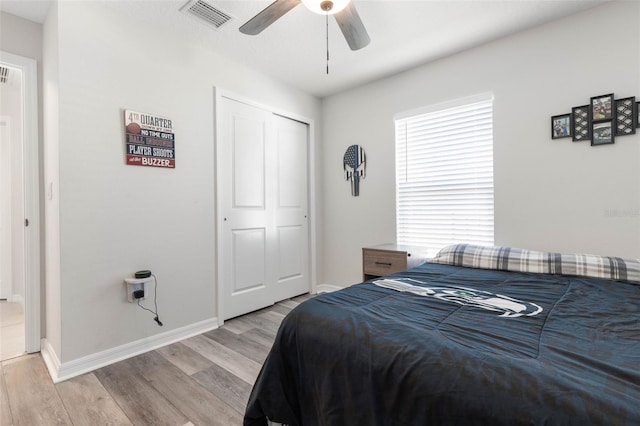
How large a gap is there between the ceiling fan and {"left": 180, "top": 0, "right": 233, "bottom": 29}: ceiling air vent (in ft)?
1.55

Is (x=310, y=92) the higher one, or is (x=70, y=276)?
(x=310, y=92)

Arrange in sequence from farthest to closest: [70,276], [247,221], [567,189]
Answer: [247,221] < [567,189] < [70,276]

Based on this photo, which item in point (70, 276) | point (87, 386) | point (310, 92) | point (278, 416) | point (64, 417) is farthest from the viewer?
point (310, 92)

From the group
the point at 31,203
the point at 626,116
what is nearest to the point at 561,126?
the point at 626,116

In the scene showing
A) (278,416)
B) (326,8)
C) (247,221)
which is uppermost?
(326,8)

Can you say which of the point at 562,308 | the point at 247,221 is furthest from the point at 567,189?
the point at 247,221

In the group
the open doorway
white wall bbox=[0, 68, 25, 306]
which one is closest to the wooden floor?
the open doorway

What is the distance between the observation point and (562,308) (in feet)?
4.14

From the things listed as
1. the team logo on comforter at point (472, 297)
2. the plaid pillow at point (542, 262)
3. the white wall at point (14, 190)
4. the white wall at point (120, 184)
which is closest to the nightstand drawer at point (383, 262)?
the plaid pillow at point (542, 262)

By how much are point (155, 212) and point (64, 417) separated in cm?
133

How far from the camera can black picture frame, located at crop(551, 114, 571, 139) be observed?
88.4 inches

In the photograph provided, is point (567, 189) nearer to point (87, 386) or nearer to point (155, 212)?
point (155, 212)

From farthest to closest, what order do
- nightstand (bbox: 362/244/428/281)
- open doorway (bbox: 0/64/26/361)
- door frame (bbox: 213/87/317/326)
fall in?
open doorway (bbox: 0/64/26/361)
door frame (bbox: 213/87/317/326)
nightstand (bbox: 362/244/428/281)

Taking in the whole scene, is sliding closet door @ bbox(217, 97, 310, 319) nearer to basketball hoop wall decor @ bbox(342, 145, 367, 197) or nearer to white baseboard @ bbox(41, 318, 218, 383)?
white baseboard @ bbox(41, 318, 218, 383)
